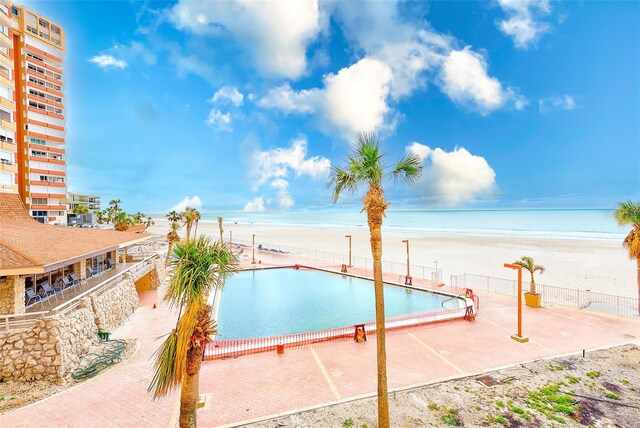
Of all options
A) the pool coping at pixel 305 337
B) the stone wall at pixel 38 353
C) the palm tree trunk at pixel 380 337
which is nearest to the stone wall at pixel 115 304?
the stone wall at pixel 38 353

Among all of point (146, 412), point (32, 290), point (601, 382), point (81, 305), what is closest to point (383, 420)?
point (146, 412)

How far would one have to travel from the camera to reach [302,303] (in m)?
22.8

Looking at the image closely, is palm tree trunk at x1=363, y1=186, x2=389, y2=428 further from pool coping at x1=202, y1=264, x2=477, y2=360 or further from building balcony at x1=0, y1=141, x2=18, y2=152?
building balcony at x1=0, y1=141, x2=18, y2=152

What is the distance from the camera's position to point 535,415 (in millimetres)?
9008

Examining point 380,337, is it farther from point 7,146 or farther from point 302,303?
point 7,146

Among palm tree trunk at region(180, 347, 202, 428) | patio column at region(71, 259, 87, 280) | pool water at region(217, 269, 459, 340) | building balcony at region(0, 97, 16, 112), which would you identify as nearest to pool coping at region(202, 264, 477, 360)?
pool water at region(217, 269, 459, 340)

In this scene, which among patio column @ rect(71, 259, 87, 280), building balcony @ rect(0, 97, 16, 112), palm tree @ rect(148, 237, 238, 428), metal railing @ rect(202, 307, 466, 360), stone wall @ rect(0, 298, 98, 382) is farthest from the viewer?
building balcony @ rect(0, 97, 16, 112)

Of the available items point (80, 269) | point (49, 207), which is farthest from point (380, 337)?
point (49, 207)

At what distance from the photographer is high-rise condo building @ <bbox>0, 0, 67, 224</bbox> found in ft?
133

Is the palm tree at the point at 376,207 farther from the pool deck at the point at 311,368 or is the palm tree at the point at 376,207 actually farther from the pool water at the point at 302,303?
the pool water at the point at 302,303

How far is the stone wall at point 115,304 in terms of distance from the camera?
14.8 m

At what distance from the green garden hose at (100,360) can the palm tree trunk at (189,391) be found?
759 cm

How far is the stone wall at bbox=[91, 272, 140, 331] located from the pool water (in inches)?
217

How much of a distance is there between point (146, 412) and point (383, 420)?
24.2ft
